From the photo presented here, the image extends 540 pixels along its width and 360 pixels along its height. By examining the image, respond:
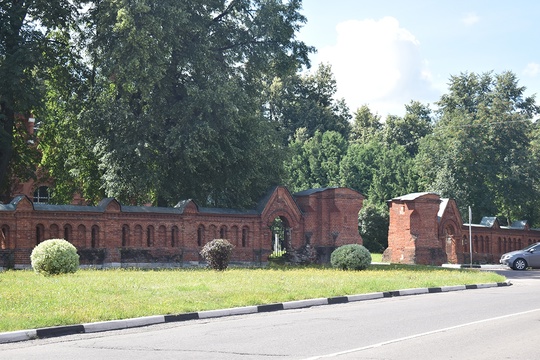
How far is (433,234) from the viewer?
38000 millimetres

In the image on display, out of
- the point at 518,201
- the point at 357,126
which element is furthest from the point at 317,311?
the point at 357,126

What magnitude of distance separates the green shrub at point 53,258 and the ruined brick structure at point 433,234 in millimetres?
20860

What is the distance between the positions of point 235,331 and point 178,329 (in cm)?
103

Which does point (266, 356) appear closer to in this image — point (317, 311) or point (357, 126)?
point (317, 311)

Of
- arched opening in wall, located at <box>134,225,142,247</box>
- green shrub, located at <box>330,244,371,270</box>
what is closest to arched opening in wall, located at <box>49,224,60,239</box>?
arched opening in wall, located at <box>134,225,142,247</box>

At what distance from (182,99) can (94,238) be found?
7.10 metres

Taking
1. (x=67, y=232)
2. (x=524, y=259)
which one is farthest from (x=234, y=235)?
(x=524, y=259)

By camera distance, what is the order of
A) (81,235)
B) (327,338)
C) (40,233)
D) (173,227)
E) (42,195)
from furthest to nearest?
1. (42,195)
2. (173,227)
3. (81,235)
4. (40,233)
5. (327,338)

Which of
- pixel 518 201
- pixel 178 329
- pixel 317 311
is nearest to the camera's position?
pixel 178 329

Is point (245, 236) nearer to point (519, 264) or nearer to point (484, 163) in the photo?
point (519, 264)

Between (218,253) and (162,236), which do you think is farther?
(162,236)

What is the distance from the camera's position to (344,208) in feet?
117

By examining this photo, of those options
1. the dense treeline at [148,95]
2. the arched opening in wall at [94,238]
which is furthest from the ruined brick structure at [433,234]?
the arched opening in wall at [94,238]

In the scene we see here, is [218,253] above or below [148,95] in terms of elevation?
below
